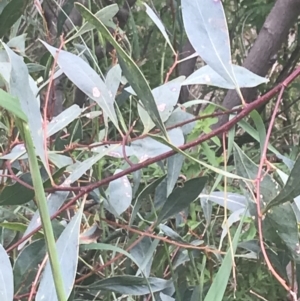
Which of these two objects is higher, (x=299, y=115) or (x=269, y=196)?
(x=269, y=196)

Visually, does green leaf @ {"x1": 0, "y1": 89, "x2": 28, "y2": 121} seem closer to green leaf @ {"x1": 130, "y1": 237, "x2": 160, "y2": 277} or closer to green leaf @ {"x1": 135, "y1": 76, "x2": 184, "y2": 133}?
green leaf @ {"x1": 135, "y1": 76, "x2": 184, "y2": 133}

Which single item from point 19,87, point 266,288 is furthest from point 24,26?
point 19,87

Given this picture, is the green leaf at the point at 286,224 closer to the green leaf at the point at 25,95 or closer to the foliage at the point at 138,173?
the foliage at the point at 138,173

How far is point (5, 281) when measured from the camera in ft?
1.01

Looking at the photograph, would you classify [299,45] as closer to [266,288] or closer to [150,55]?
[150,55]

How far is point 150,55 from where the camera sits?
107cm

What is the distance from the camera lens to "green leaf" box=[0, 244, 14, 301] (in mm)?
303

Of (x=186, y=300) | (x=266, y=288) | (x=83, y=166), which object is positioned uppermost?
(x=83, y=166)

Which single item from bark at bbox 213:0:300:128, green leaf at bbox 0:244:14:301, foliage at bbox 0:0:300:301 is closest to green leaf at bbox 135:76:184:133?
foliage at bbox 0:0:300:301

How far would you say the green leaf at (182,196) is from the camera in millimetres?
386

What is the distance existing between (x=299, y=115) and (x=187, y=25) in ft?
2.80

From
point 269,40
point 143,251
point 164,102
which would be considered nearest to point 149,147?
point 164,102

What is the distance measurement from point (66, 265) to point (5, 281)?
1.5 inches

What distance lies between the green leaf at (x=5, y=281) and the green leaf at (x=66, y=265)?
17 millimetres
